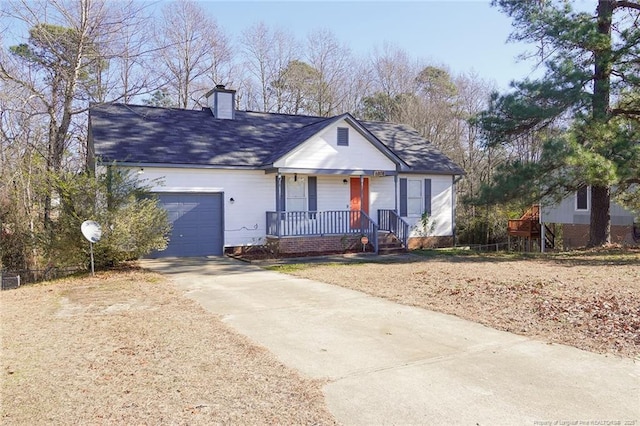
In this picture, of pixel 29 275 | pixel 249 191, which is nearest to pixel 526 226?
pixel 249 191

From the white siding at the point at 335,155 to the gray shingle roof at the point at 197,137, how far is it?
30 cm

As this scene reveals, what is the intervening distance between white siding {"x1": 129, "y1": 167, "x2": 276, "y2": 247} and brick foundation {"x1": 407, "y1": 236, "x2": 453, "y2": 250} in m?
6.20

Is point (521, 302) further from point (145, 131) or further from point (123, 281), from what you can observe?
point (145, 131)

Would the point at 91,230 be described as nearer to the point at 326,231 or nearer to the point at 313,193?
the point at 326,231

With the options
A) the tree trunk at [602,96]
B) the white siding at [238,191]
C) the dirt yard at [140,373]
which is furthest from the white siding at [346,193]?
the dirt yard at [140,373]

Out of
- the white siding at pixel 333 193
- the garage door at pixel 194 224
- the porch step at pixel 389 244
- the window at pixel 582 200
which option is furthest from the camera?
the window at pixel 582 200

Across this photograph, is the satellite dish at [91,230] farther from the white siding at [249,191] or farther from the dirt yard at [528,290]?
the dirt yard at [528,290]

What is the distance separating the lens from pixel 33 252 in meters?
15.6

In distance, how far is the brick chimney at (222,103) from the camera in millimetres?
18797

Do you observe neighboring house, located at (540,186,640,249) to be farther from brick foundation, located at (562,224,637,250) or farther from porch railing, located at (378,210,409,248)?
porch railing, located at (378,210,409,248)

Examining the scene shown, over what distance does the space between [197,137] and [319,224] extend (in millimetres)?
5190

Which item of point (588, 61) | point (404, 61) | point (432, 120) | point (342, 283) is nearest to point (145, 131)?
point (342, 283)

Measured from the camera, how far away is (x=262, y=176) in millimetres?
16578

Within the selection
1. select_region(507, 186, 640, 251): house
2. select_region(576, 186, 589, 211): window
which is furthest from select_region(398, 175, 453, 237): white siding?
select_region(576, 186, 589, 211): window
